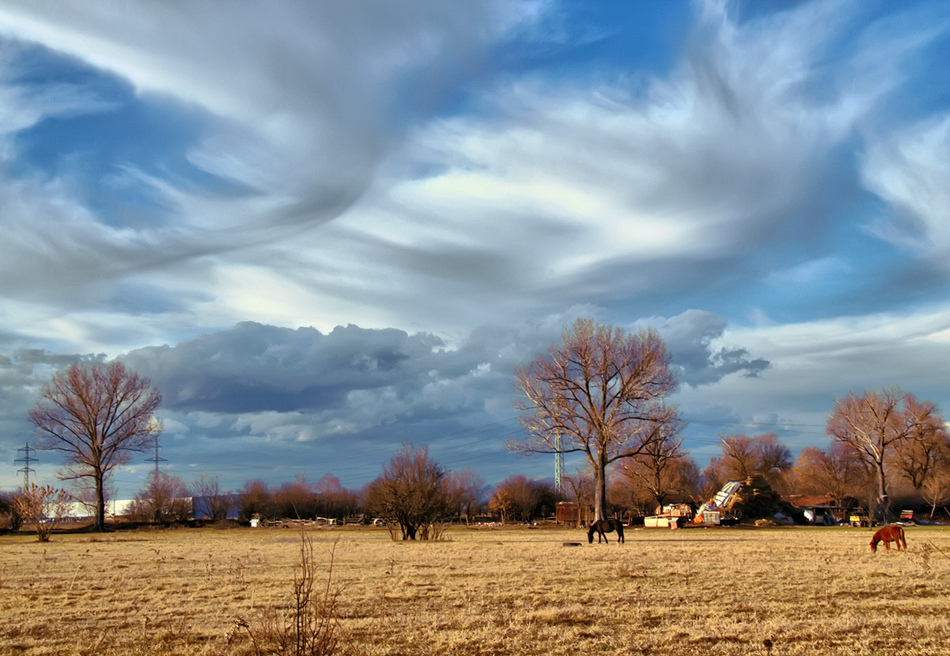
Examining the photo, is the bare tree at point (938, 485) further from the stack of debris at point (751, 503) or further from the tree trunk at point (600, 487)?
the tree trunk at point (600, 487)

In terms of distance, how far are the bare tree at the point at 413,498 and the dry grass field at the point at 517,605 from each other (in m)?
13.1

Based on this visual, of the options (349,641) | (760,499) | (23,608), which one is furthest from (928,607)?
(760,499)

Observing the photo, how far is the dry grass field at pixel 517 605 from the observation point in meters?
9.25

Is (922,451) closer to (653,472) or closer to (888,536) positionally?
(653,472)

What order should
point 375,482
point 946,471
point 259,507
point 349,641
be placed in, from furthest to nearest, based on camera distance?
point 259,507
point 946,471
point 375,482
point 349,641

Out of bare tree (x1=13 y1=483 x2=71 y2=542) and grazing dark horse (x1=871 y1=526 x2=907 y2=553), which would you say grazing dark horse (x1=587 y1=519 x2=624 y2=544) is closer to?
grazing dark horse (x1=871 y1=526 x2=907 y2=553)

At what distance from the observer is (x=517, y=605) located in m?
12.2

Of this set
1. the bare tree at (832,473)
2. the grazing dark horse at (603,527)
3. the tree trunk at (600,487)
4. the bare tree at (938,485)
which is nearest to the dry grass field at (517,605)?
the grazing dark horse at (603,527)

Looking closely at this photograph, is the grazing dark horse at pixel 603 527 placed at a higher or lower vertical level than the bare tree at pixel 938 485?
higher

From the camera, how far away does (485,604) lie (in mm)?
12273

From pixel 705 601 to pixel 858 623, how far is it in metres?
2.59

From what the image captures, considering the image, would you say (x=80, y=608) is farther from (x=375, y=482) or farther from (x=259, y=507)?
(x=259, y=507)

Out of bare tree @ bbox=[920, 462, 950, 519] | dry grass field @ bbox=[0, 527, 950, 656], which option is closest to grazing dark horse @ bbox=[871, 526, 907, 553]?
dry grass field @ bbox=[0, 527, 950, 656]

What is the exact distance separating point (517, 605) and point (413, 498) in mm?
22541
